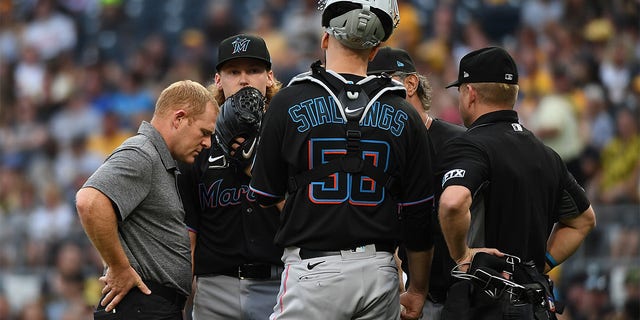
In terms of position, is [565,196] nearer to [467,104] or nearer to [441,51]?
[467,104]

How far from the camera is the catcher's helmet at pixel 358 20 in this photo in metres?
4.92

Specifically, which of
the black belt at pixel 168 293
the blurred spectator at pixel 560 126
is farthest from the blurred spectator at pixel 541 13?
the black belt at pixel 168 293

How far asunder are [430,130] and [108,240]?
1.91 m

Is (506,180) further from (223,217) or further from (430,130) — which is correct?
(223,217)

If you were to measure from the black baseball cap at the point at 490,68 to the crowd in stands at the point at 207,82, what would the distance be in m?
5.24

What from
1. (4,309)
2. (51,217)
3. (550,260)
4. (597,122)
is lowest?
(4,309)

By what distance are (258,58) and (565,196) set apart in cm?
187

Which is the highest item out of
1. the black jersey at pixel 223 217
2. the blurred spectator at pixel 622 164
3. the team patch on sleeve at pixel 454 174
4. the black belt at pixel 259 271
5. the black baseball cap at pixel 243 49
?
the black baseball cap at pixel 243 49

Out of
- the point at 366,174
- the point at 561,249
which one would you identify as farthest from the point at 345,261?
the point at 561,249

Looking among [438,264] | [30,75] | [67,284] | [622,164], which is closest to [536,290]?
[438,264]

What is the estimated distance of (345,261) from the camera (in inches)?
192

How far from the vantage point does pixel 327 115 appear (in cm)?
488

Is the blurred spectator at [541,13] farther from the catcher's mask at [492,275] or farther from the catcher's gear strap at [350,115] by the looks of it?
the catcher's gear strap at [350,115]

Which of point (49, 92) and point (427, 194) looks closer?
point (427, 194)
